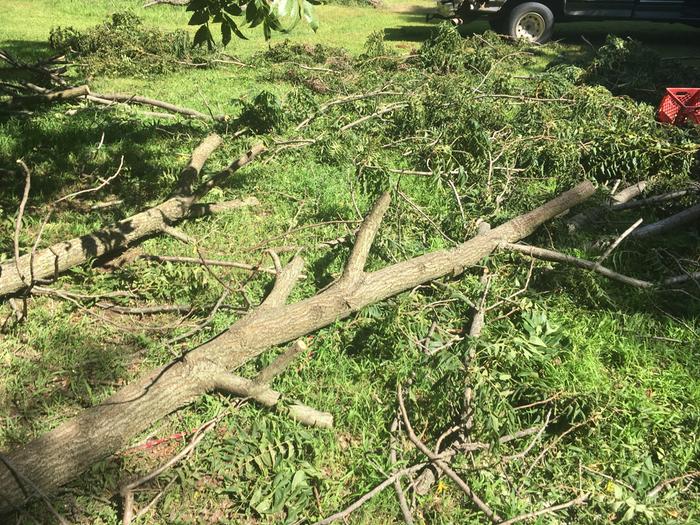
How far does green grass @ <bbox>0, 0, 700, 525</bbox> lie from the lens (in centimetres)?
250

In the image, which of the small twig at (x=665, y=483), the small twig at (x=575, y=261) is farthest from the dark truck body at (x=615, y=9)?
the small twig at (x=665, y=483)

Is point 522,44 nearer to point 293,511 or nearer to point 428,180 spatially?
point 428,180

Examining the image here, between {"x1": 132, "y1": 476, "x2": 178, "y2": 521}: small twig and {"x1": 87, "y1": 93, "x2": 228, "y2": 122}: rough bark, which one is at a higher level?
{"x1": 87, "y1": 93, "x2": 228, "y2": 122}: rough bark

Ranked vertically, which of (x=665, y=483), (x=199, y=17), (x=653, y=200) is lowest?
(x=665, y=483)

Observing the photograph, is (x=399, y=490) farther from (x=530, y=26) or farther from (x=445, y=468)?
(x=530, y=26)

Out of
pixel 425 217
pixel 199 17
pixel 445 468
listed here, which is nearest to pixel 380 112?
pixel 425 217

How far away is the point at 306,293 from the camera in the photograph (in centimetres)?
371

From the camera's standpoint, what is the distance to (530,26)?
1132cm

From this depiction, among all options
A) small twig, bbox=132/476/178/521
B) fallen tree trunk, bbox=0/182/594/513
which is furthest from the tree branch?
small twig, bbox=132/476/178/521

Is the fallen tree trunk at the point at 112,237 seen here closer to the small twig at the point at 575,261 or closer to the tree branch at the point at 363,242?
the tree branch at the point at 363,242

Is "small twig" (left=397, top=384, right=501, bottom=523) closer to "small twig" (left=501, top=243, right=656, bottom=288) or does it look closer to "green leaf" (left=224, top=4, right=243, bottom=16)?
"small twig" (left=501, top=243, right=656, bottom=288)

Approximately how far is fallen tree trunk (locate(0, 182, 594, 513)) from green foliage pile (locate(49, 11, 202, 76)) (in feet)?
20.9

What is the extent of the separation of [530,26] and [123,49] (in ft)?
25.5

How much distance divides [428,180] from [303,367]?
2.68 meters
